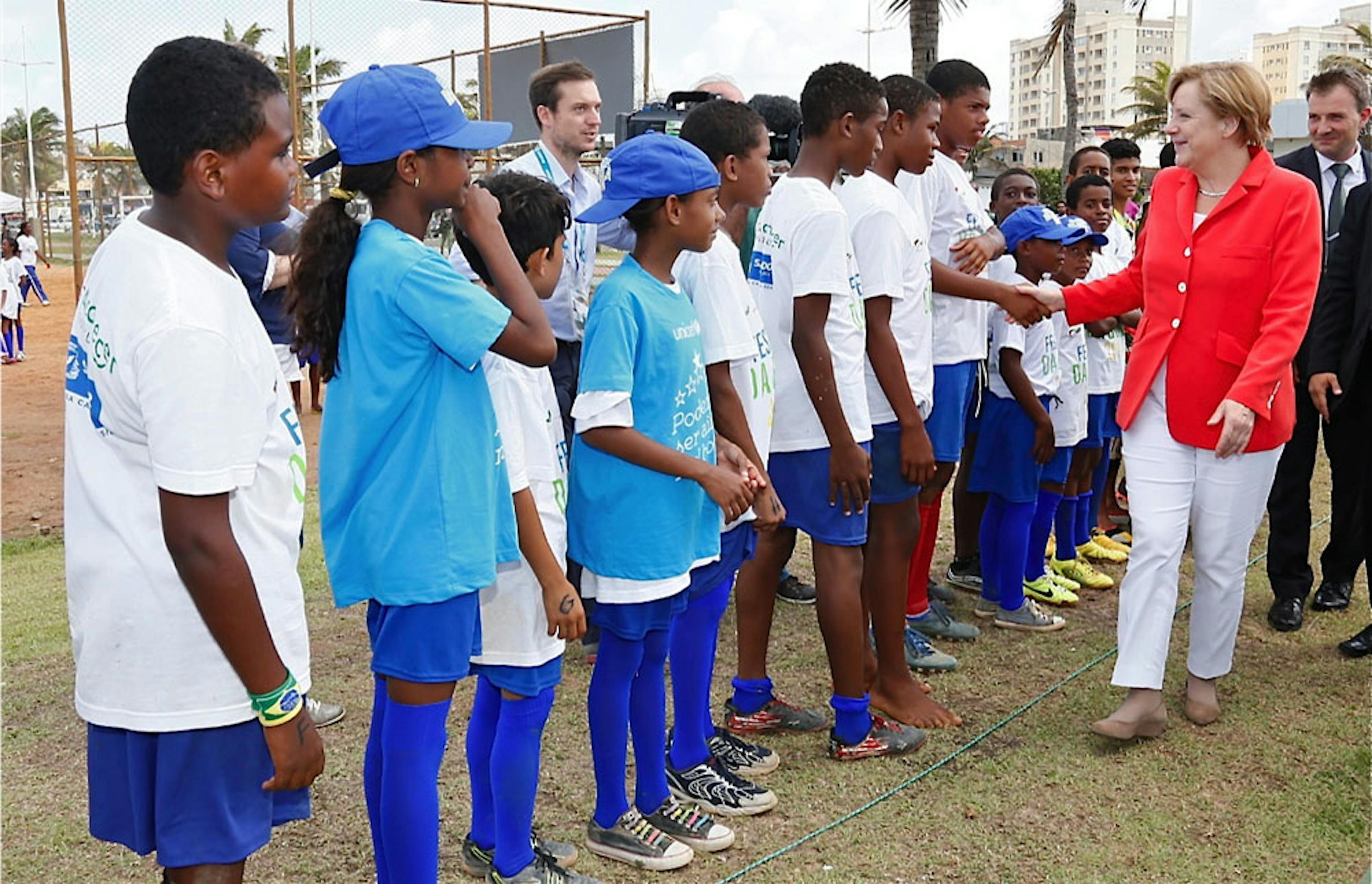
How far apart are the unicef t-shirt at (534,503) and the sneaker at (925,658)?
2029 mm

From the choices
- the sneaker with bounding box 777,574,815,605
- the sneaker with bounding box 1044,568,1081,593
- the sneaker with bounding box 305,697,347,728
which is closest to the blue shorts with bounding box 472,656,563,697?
the sneaker with bounding box 305,697,347,728

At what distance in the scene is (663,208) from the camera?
9.85 feet

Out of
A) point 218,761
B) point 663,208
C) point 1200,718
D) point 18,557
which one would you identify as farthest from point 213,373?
point 18,557

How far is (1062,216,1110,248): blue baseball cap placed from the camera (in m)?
4.88

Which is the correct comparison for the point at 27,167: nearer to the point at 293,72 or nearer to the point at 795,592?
the point at 293,72

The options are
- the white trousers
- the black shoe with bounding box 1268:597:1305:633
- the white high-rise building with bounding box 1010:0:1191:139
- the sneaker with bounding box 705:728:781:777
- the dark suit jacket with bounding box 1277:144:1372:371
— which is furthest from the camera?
the white high-rise building with bounding box 1010:0:1191:139

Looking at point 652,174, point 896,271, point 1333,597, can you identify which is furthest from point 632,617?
point 1333,597

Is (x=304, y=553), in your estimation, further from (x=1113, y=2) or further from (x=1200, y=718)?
(x=1113, y=2)

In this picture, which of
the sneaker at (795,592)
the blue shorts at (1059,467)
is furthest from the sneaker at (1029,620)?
the sneaker at (795,592)

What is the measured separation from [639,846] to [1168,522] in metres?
1.96

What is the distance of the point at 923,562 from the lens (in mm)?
4785

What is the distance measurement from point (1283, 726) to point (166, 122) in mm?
3659

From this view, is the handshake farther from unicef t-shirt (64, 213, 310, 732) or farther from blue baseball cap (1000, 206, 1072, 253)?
unicef t-shirt (64, 213, 310, 732)

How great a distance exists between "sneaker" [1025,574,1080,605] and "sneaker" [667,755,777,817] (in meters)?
2.30
